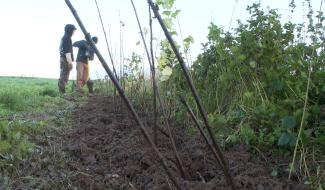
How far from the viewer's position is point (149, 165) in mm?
2994

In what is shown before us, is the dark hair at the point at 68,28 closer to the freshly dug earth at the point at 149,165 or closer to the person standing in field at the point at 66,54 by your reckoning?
the person standing in field at the point at 66,54

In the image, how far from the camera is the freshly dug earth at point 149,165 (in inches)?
97.9

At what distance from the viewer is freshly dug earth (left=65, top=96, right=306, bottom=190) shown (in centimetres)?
249

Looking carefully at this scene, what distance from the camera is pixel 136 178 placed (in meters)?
2.81

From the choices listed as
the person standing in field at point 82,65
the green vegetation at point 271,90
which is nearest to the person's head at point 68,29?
the person standing in field at point 82,65

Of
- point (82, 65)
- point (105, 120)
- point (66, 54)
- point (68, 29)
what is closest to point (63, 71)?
point (66, 54)

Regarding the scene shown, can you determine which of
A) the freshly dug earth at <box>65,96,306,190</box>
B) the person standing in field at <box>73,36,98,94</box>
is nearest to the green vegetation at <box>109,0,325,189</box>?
the freshly dug earth at <box>65,96,306,190</box>

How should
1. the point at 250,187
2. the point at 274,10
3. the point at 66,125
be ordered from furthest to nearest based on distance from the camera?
1. the point at 66,125
2. the point at 274,10
3. the point at 250,187

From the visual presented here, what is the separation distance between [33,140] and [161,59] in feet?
4.40

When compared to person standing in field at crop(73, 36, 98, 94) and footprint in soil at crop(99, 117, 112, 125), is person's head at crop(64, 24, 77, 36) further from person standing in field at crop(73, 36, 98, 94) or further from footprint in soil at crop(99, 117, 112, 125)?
footprint in soil at crop(99, 117, 112, 125)

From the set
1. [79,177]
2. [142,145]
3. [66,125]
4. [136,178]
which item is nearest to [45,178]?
[79,177]

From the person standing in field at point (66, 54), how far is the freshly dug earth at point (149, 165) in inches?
232

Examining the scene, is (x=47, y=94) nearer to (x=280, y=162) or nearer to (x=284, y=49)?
(x=284, y=49)

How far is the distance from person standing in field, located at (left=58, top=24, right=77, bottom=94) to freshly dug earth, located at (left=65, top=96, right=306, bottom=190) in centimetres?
590
